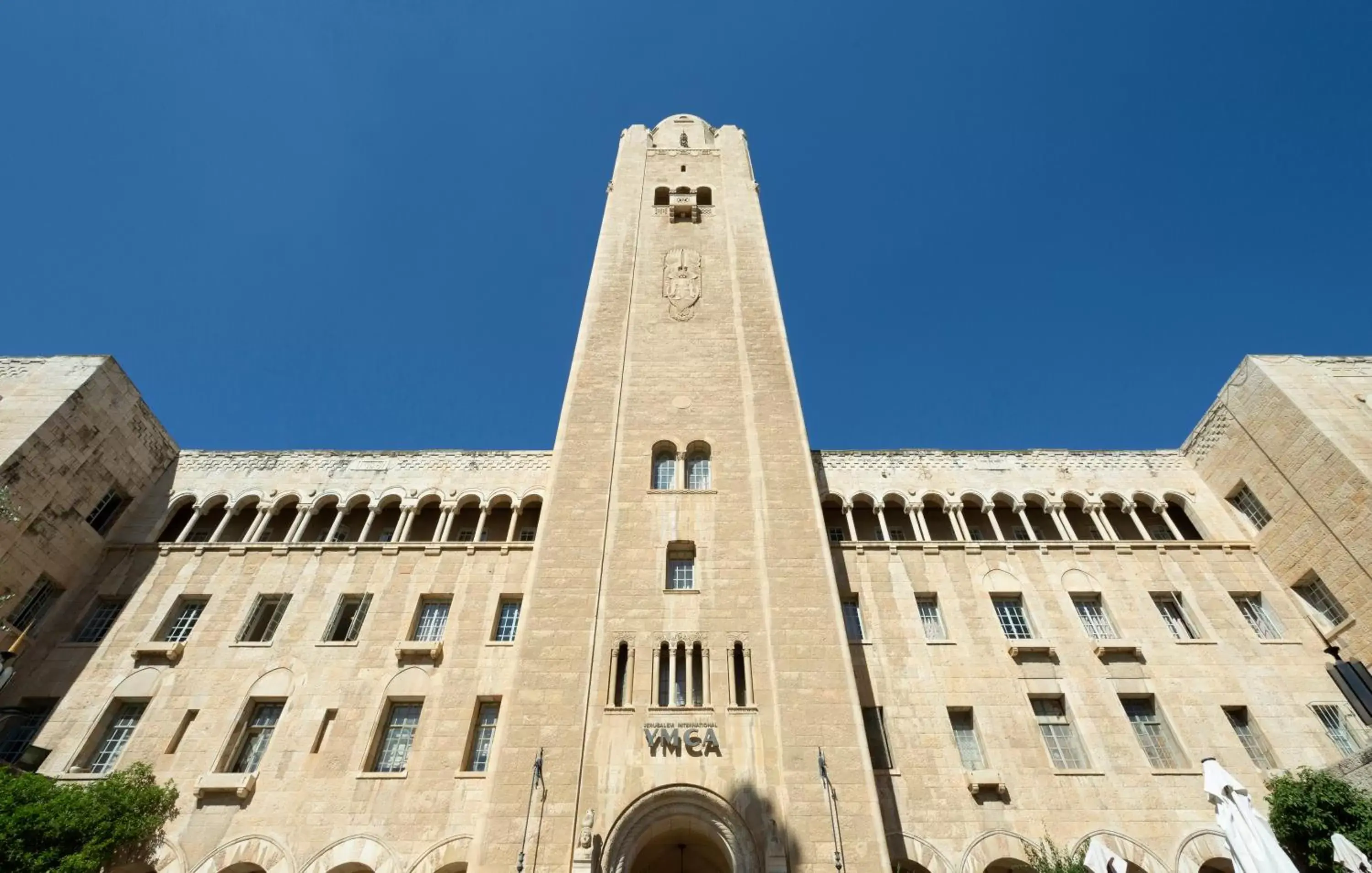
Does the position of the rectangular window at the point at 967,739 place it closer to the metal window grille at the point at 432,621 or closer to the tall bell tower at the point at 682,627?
the tall bell tower at the point at 682,627

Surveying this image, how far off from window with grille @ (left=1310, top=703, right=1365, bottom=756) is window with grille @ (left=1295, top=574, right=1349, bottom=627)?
10.0 ft

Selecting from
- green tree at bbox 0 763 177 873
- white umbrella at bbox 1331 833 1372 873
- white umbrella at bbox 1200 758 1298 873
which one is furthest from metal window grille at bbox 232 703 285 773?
white umbrella at bbox 1331 833 1372 873

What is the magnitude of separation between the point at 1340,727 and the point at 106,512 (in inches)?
1825

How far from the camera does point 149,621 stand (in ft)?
80.2

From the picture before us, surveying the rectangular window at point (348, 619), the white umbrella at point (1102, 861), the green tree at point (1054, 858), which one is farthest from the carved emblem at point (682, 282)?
the white umbrella at point (1102, 861)

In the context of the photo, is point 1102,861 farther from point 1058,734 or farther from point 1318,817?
point 1318,817

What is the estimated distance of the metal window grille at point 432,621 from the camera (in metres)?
24.6

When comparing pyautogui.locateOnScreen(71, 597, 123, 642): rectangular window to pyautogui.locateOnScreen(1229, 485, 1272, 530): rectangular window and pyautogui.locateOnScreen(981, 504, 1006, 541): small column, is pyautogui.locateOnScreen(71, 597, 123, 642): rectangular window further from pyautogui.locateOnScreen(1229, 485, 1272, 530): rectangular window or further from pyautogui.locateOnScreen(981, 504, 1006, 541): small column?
pyautogui.locateOnScreen(1229, 485, 1272, 530): rectangular window

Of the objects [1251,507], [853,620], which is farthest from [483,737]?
[1251,507]

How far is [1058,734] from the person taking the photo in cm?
2212

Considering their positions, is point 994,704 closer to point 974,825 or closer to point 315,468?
point 974,825

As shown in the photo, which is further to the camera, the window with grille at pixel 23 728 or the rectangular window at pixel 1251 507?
the rectangular window at pixel 1251 507

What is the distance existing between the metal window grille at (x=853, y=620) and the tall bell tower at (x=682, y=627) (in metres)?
3.78

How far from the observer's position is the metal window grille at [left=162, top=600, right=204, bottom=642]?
2433 centimetres
